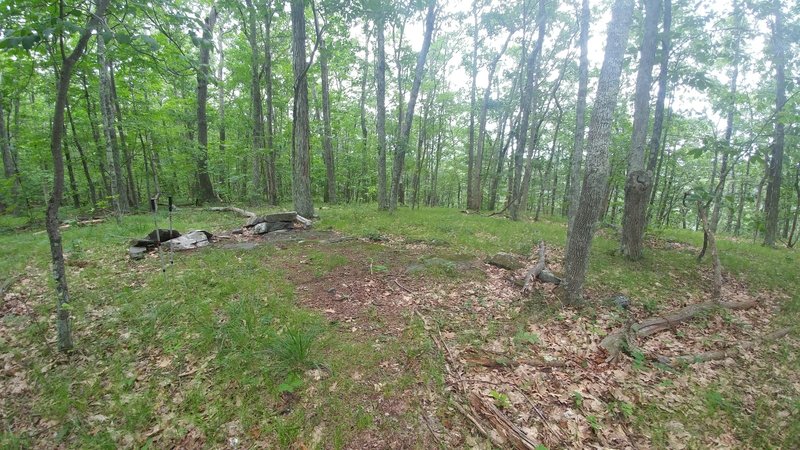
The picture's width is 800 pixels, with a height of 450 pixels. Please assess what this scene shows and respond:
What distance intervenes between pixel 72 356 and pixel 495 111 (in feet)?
67.1

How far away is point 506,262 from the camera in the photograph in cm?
704

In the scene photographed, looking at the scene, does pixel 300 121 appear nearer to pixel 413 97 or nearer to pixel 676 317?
pixel 413 97

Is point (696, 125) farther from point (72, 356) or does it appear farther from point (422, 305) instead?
point (72, 356)

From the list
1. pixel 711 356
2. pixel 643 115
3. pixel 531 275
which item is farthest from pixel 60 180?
pixel 643 115

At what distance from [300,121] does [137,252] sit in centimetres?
610

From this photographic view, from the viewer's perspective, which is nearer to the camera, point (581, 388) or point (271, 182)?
point (581, 388)

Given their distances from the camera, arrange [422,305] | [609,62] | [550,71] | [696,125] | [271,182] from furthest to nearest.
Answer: [696,125], [550,71], [271,182], [422,305], [609,62]

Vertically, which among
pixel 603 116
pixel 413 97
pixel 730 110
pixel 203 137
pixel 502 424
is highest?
pixel 413 97

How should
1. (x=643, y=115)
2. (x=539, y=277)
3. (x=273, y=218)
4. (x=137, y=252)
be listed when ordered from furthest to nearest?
(x=273, y=218)
(x=643, y=115)
(x=137, y=252)
(x=539, y=277)

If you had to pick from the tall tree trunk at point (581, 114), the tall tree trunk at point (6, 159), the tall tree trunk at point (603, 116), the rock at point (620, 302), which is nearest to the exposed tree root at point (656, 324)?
the rock at point (620, 302)

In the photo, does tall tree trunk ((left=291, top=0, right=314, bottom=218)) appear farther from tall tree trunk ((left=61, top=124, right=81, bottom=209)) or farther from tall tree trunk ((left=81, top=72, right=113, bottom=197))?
tall tree trunk ((left=61, top=124, right=81, bottom=209))

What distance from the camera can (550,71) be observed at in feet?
60.4

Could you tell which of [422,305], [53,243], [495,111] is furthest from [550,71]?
[53,243]

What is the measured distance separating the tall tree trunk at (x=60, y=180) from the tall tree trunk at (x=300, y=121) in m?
7.13
